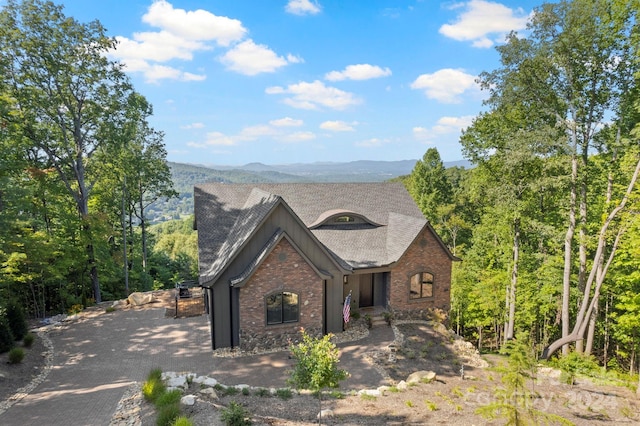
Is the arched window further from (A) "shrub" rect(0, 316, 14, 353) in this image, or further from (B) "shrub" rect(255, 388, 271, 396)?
(A) "shrub" rect(0, 316, 14, 353)

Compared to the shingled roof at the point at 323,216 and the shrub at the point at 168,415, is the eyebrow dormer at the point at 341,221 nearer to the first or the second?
the shingled roof at the point at 323,216

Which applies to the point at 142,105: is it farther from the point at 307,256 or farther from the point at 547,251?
the point at 547,251

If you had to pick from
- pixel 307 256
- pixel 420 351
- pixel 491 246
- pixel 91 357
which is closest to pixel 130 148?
pixel 91 357

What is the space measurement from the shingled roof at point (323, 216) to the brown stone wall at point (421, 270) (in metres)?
0.75

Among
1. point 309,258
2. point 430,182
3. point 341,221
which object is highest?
point 430,182

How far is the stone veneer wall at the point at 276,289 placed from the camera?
15711 millimetres

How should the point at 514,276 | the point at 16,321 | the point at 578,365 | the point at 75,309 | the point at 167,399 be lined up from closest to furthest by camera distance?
1. the point at 167,399
2. the point at 16,321
3. the point at 578,365
4. the point at 75,309
5. the point at 514,276

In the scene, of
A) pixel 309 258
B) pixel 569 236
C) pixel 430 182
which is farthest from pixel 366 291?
pixel 430 182

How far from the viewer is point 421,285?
2061 centimetres

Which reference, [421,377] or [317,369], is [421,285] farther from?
[317,369]

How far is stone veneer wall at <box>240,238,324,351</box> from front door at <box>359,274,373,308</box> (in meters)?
4.69

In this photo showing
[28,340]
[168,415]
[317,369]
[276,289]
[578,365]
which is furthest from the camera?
[578,365]

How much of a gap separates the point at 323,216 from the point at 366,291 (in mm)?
5121

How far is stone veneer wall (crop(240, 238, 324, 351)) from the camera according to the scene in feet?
51.5
